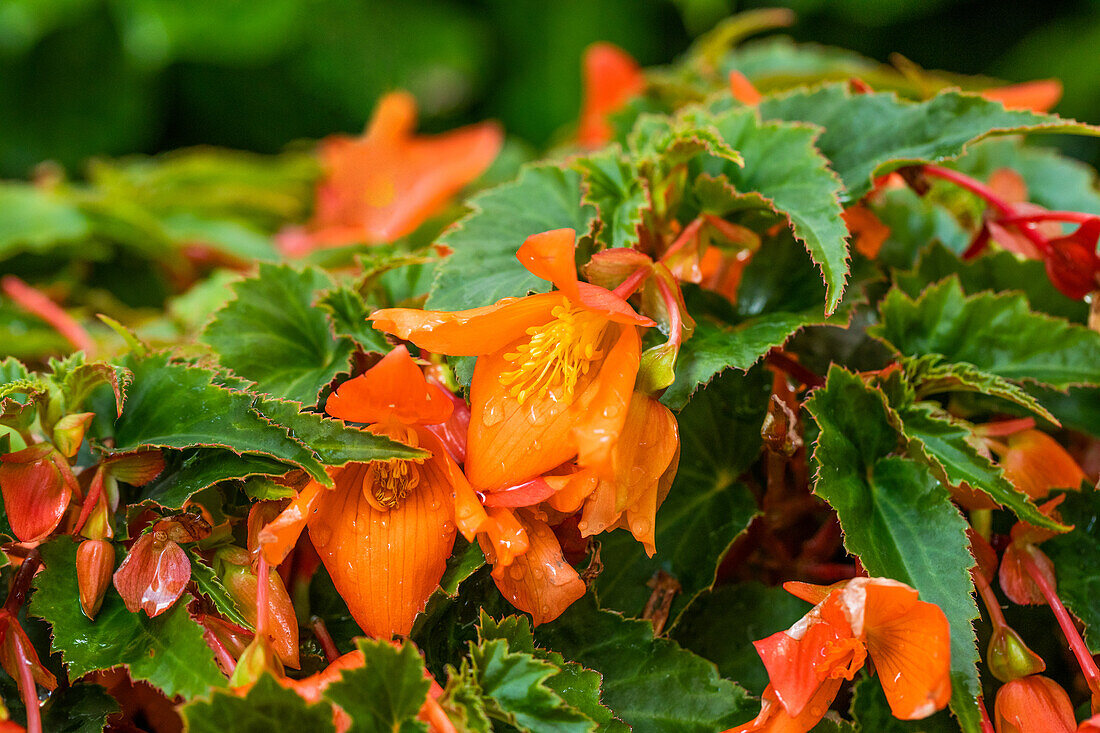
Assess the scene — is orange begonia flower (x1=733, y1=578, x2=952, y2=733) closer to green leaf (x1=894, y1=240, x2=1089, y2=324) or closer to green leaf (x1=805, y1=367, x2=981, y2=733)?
green leaf (x1=805, y1=367, x2=981, y2=733)

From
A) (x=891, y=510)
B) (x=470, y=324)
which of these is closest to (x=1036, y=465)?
(x=891, y=510)

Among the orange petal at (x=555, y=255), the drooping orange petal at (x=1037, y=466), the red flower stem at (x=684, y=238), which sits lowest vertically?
the drooping orange petal at (x=1037, y=466)

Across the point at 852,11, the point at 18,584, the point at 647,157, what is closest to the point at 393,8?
the point at 852,11

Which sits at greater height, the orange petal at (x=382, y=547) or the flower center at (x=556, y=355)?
the flower center at (x=556, y=355)

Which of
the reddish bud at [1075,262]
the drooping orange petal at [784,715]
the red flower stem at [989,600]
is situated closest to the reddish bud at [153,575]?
the drooping orange petal at [784,715]

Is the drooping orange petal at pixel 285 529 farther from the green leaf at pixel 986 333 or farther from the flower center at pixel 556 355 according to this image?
the green leaf at pixel 986 333

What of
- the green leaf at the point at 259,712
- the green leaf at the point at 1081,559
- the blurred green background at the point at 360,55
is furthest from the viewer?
the blurred green background at the point at 360,55

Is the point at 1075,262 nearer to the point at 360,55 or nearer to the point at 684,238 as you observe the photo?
the point at 684,238
